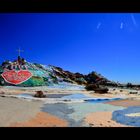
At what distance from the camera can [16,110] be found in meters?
4.01

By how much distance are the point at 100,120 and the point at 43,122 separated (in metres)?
0.69

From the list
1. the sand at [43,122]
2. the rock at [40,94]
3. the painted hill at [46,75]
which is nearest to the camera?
the sand at [43,122]

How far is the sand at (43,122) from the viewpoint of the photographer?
3883 mm

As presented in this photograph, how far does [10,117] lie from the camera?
3930 millimetres

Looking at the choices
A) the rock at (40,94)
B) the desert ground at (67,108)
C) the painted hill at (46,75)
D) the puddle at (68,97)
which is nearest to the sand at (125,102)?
the desert ground at (67,108)

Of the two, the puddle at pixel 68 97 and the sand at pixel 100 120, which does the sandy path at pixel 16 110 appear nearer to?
the puddle at pixel 68 97

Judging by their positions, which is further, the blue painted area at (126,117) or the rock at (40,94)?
the rock at (40,94)

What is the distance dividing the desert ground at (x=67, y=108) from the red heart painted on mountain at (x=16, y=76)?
0.09 metres

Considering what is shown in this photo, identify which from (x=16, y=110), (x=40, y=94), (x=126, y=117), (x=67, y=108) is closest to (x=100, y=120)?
(x=126, y=117)

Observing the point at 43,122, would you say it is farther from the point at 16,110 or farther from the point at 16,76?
the point at 16,76
